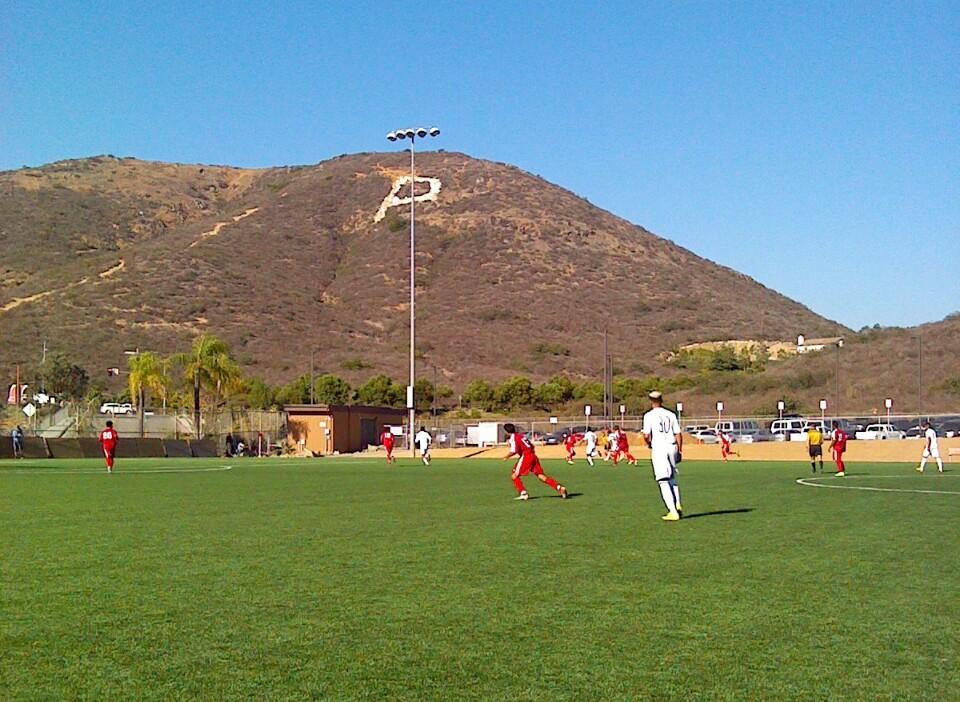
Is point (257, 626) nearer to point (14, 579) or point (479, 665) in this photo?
point (479, 665)

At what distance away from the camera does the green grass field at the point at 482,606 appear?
6.55 meters

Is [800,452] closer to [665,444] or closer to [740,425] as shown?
[740,425]

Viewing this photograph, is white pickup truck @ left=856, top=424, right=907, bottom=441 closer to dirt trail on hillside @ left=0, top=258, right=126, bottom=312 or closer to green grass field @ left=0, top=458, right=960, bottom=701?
green grass field @ left=0, top=458, right=960, bottom=701

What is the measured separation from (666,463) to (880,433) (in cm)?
5633

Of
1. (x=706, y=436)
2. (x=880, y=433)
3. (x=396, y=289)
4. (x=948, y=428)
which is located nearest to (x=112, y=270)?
(x=396, y=289)

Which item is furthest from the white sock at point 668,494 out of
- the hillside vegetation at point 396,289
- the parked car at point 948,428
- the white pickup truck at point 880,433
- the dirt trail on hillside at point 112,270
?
the dirt trail on hillside at point 112,270

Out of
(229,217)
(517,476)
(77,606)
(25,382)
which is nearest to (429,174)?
(229,217)

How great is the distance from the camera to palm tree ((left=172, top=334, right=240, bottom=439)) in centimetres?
8038

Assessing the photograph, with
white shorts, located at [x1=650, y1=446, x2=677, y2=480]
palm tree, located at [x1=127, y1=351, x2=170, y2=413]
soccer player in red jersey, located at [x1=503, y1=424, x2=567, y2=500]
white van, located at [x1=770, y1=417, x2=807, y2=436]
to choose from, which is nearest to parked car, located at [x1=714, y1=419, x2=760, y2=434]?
white van, located at [x1=770, y1=417, x2=807, y2=436]

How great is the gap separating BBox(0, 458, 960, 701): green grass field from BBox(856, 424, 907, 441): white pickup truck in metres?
52.6

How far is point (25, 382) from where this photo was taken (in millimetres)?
99688

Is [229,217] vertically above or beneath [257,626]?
above

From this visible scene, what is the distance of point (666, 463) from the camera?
53.6 ft

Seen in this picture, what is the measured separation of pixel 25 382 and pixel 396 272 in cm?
6573
